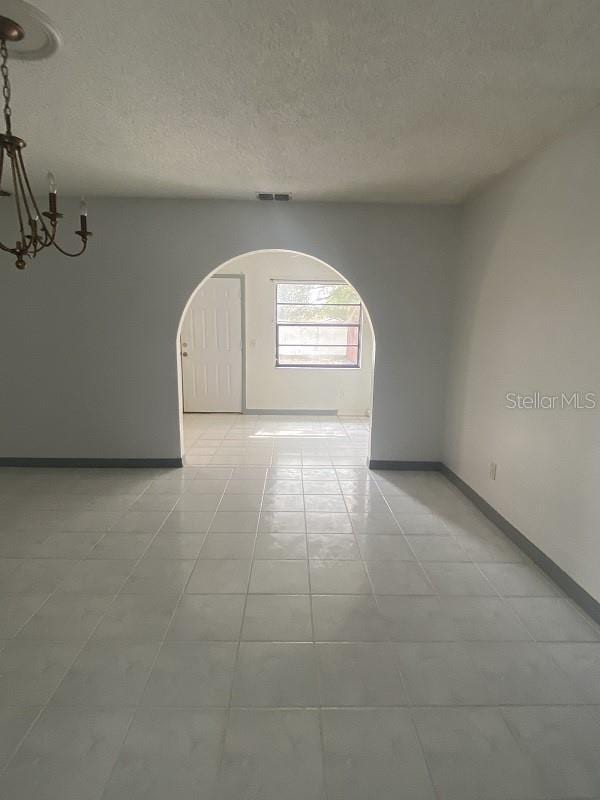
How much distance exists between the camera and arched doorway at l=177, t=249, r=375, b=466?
5.79 meters

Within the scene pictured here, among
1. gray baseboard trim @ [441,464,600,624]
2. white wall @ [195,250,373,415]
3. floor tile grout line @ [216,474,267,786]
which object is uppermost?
white wall @ [195,250,373,415]

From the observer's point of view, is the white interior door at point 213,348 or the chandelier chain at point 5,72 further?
the white interior door at point 213,348

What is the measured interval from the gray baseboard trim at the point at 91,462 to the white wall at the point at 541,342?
2634 millimetres

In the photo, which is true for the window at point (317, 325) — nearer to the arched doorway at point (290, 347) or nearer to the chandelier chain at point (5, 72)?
the arched doorway at point (290, 347)

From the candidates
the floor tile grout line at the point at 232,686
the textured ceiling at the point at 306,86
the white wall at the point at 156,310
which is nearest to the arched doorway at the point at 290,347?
the white wall at the point at 156,310

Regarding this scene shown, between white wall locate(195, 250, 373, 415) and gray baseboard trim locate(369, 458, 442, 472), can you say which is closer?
gray baseboard trim locate(369, 458, 442, 472)


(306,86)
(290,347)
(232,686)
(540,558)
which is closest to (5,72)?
(306,86)

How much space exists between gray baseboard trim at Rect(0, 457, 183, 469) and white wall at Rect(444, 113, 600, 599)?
2.63 metres

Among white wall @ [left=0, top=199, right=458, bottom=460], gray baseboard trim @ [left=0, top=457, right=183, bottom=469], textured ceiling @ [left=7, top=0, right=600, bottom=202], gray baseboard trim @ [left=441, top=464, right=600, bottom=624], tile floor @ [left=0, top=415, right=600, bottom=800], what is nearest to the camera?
tile floor @ [left=0, top=415, right=600, bottom=800]

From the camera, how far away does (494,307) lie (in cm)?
280

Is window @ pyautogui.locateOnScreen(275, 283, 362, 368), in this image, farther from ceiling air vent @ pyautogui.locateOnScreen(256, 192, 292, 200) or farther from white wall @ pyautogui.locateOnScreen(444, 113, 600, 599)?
white wall @ pyautogui.locateOnScreen(444, 113, 600, 599)

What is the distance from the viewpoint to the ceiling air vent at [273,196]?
315 centimetres

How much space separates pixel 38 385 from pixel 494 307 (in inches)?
146

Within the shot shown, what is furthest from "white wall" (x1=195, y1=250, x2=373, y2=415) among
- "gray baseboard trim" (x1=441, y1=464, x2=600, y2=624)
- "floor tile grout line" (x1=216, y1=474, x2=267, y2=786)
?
"floor tile grout line" (x1=216, y1=474, x2=267, y2=786)
